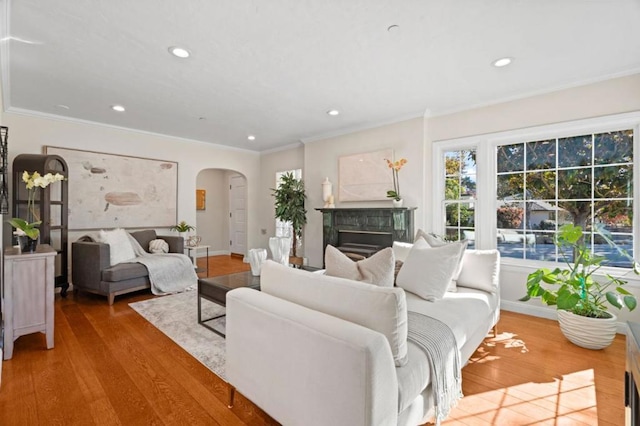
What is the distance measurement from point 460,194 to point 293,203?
2.93 metres

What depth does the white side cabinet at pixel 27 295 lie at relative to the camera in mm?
2322

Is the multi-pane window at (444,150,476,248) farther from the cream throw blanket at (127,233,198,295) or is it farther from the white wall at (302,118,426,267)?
the cream throw blanket at (127,233,198,295)

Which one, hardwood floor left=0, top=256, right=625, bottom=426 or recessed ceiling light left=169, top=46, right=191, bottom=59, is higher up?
recessed ceiling light left=169, top=46, right=191, bottom=59

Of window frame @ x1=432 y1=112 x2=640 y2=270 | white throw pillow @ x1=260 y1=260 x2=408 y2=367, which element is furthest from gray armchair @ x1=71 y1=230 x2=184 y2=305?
window frame @ x1=432 y1=112 x2=640 y2=270

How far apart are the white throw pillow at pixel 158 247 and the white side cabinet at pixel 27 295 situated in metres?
2.14

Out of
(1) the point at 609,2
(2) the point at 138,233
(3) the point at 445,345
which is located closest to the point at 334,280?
(3) the point at 445,345

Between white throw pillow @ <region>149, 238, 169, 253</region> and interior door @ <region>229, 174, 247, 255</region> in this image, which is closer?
white throw pillow @ <region>149, 238, 169, 253</region>

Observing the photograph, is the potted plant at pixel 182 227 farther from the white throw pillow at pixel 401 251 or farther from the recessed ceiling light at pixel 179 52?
the white throw pillow at pixel 401 251

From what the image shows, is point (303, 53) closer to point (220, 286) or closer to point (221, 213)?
point (220, 286)

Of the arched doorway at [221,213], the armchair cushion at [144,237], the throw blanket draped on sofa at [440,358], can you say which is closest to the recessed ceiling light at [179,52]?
the throw blanket draped on sofa at [440,358]

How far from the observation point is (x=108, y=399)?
1.85 metres

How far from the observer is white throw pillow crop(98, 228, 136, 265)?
154 inches

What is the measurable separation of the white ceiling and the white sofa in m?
1.84

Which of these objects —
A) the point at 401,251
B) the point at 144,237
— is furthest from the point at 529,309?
the point at 144,237
